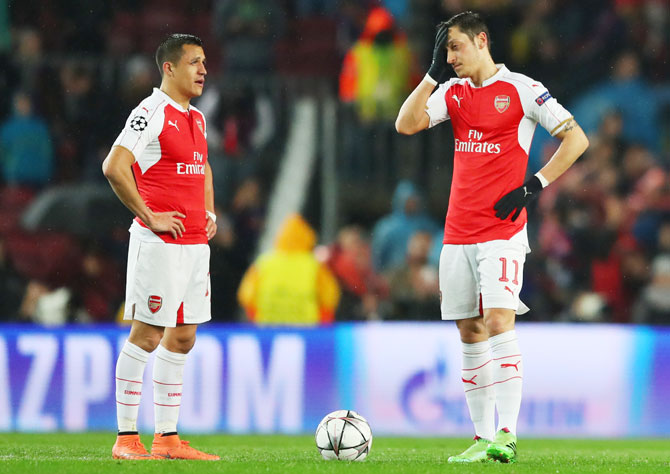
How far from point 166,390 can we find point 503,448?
6.08 ft

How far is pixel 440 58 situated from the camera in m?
6.64

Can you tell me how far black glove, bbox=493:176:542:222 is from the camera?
256 inches

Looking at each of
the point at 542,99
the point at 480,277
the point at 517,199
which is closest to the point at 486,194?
the point at 517,199

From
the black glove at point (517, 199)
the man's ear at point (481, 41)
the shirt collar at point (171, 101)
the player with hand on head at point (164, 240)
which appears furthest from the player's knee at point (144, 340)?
the man's ear at point (481, 41)

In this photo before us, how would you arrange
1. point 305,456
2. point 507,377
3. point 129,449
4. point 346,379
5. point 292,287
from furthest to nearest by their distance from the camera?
point 292,287
point 346,379
point 305,456
point 129,449
point 507,377

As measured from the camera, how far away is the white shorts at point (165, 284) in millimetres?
6613

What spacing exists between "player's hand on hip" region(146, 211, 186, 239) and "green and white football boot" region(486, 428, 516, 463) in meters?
2.00

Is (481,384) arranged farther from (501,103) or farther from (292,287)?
(292,287)

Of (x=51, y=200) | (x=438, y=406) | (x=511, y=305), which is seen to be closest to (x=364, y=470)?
(x=511, y=305)

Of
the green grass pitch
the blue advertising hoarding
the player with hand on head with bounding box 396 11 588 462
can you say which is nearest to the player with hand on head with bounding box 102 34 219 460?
the green grass pitch

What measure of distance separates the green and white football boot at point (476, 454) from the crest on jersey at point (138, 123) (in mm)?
2401

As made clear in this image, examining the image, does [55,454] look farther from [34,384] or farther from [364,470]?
[34,384]

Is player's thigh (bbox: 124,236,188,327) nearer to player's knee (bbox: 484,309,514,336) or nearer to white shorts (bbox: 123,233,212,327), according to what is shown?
white shorts (bbox: 123,233,212,327)

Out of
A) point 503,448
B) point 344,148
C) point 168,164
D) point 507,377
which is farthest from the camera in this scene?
point 344,148
